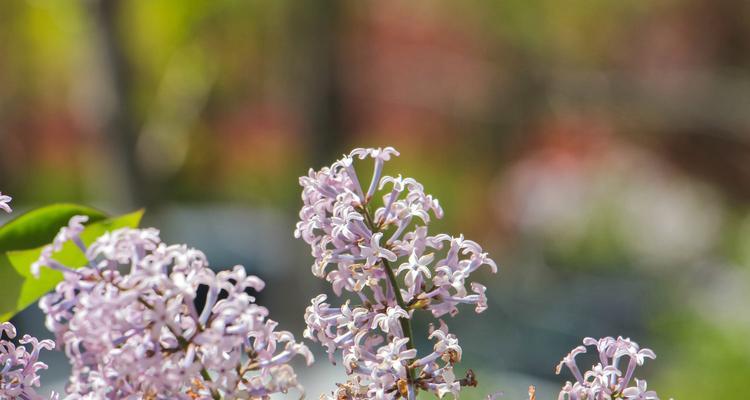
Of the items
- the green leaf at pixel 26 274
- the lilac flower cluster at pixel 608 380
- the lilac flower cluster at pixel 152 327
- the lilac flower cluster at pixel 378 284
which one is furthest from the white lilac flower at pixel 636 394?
the green leaf at pixel 26 274

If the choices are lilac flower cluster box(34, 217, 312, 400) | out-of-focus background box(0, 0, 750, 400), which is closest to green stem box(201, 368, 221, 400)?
lilac flower cluster box(34, 217, 312, 400)

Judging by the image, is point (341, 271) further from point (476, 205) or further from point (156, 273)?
point (476, 205)

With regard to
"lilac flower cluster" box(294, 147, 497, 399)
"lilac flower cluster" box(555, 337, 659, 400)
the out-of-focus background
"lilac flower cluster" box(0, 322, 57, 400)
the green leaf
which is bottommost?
"lilac flower cluster" box(0, 322, 57, 400)

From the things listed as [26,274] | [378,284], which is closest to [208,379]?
[378,284]

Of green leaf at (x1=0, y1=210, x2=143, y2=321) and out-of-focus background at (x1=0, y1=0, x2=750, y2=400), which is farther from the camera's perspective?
out-of-focus background at (x1=0, y1=0, x2=750, y2=400)

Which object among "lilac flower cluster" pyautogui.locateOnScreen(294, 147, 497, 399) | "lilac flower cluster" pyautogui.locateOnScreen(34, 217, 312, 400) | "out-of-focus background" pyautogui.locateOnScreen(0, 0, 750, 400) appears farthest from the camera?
"out-of-focus background" pyautogui.locateOnScreen(0, 0, 750, 400)

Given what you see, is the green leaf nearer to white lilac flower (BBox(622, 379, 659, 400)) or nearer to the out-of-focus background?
white lilac flower (BBox(622, 379, 659, 400))

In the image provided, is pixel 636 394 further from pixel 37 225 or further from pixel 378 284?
pixel 37 225

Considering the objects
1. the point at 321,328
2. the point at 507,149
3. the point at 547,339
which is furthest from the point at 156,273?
the point at 507,149

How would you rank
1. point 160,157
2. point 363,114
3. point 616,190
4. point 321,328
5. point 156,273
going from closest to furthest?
point 156,273 < point 321,328 < point 160,157 < point 616,190 < point 363,114
